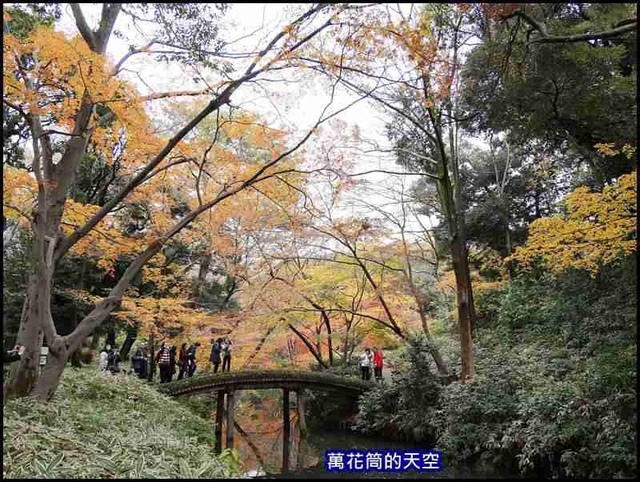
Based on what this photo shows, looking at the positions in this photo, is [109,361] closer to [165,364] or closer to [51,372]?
[165,364]

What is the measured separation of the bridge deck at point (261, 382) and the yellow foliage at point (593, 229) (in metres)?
6.96

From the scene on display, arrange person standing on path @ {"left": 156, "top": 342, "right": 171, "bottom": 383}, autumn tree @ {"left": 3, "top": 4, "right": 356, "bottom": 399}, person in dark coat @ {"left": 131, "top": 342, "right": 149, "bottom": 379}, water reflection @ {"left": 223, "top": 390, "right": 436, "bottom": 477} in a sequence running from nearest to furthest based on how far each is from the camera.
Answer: autumn tree @ {"left": 3, "top": 4, "right": 356, "bottom": 399} → water reflection @ {"left": 223, "top": 390, "right": 436, "bottom": 477} → person standing on path @ {"left": 156, "top": 342, "right": 171, "bottom": 383} → person in dark coat @ {"left": 131, "top": 342, "right": 149, "bottom": 379}

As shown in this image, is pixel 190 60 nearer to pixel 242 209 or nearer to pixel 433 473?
pixel 242 209

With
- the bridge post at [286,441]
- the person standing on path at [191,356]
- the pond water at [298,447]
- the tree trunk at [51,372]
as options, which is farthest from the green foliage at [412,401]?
the tree trunk at [51,372]

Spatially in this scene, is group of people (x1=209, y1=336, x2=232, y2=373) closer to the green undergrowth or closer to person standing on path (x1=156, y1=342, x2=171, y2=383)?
person standing on path (x1=156, y1=342, x2=171, y2=383)

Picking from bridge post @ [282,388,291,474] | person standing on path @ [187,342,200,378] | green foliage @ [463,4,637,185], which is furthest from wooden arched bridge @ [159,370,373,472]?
green foliage @ [463,4,637,185]

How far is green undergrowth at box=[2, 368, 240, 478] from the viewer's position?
14.5 feet

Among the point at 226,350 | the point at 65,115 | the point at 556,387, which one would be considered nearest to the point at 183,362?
the point at 226,350

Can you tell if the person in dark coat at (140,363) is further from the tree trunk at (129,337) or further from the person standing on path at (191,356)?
the tree trunk at (129,337)

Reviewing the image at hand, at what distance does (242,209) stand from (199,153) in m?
4.25

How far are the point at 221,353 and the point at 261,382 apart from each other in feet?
5.83

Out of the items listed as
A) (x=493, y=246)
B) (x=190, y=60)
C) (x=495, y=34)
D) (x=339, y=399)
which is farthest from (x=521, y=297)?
(x=190, y=60)

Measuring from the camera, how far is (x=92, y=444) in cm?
531

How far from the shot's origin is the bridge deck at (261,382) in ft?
38.0
